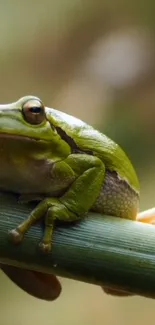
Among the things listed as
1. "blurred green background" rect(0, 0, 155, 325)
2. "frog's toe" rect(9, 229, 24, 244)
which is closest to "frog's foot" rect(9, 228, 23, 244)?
"frog's toe" rect(9, 229, 24, 244)

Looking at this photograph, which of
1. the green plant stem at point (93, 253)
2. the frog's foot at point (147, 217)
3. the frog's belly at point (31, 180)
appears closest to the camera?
the green plant stem at point (93, 253)

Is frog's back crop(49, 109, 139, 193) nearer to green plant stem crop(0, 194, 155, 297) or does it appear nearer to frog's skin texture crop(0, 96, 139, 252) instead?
frog's skin texture crop(0, 96, 139, 252)

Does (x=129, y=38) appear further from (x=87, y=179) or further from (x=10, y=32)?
(x=87, y=179)

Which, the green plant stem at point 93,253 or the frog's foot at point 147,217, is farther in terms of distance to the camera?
the frog's foot at point 147,217

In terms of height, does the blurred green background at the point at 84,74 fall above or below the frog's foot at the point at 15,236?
below

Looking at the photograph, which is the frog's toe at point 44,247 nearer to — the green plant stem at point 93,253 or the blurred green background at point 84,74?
the green plant stem at point 93,253

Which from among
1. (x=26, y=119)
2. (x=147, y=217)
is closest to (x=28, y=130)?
(x=26, y=119)

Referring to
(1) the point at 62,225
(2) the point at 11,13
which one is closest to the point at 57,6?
(2) the point at 11,13

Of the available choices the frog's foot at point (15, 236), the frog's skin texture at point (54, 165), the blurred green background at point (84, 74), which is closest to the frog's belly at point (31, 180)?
the frog's skin texture at point (54, 165)
